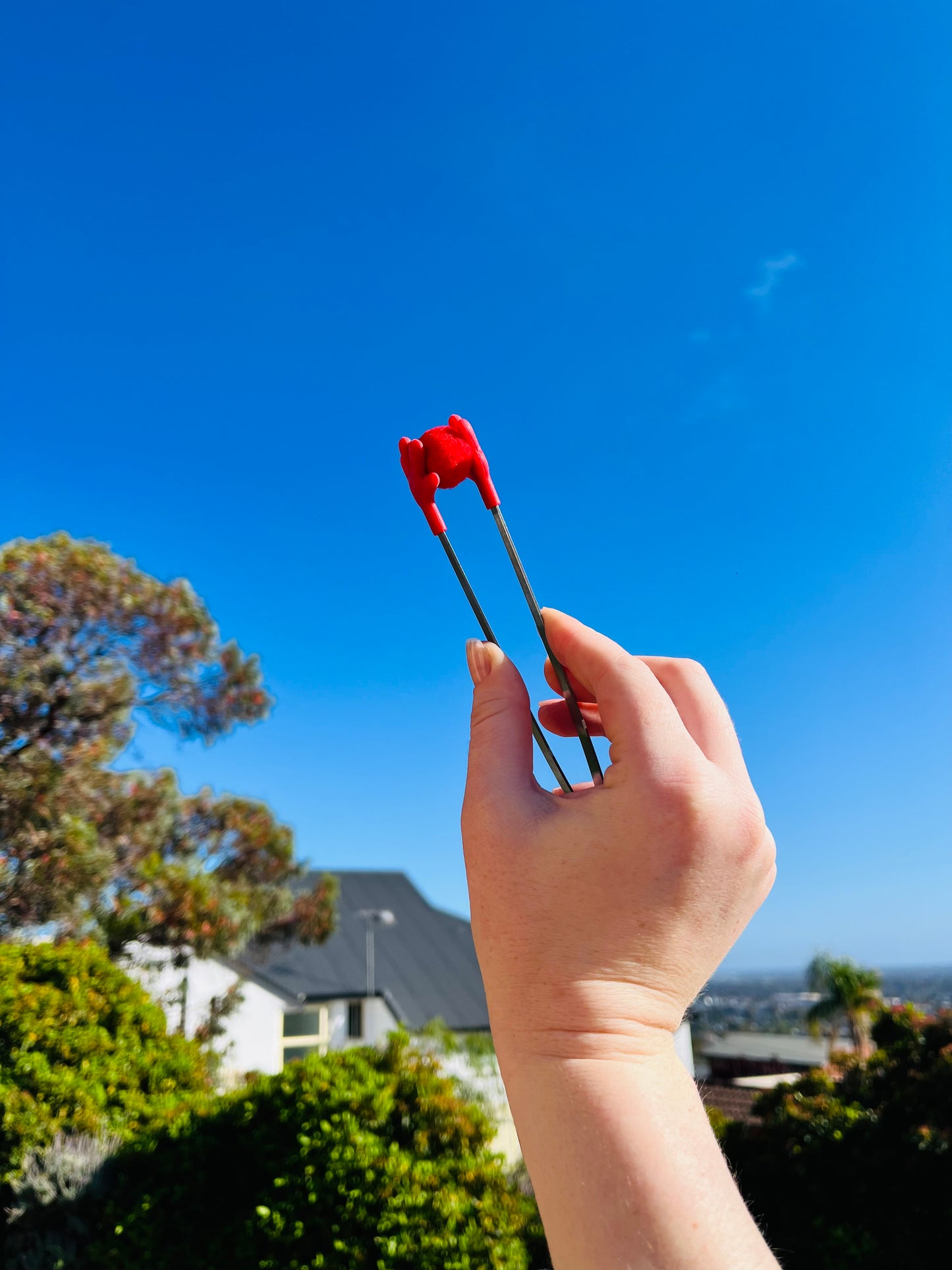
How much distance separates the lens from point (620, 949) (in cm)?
87

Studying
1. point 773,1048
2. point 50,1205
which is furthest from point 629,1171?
point 773,1048

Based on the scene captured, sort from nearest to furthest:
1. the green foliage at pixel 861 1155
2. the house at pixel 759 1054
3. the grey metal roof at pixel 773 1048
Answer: the green foliage at pixel 861 1155 < the house at pixel 759 1054 < the grey metal roof at pixel 773 1048

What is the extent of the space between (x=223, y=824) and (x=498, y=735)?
10443 mm

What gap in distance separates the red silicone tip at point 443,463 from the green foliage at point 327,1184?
168 inches

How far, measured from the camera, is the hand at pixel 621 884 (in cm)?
85

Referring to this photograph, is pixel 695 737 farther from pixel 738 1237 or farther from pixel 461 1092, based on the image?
pixel 461 1092

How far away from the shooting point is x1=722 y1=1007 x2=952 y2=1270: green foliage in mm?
4934

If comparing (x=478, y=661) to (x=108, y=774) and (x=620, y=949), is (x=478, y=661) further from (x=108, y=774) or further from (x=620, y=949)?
(x=108, y=774)

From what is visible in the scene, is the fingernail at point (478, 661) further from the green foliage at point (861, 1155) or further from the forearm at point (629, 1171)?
the green foliage at point (861, 1155)

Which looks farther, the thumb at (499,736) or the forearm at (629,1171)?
the thumb at (499,736)

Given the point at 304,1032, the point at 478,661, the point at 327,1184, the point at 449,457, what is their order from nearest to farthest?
the point at 478,661
the point at 449,457
the point at 327,1184
the point at 304,1032

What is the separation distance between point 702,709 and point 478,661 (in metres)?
0.33

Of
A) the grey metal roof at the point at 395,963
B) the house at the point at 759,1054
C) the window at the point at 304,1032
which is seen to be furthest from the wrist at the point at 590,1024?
the house at the point at 759,1054

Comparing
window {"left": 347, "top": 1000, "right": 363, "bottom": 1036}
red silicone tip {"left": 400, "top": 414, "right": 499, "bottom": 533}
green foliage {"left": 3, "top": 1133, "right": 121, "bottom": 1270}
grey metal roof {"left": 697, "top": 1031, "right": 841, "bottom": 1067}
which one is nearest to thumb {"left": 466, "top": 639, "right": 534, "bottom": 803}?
red silicone tip {"left": 400, "top": 414, "right": 499, "bottom": 533}
